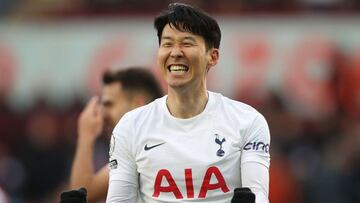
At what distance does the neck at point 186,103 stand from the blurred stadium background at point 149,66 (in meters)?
6.79

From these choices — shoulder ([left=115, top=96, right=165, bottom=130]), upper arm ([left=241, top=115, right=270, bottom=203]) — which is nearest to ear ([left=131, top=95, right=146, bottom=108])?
shoulder ([left=115, top=96, right=165, bottom=130])

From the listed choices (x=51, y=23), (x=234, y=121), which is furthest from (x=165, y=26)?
(x=51, y=23)

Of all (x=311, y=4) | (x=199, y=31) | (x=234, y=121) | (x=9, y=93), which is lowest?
(x=234, y=121)

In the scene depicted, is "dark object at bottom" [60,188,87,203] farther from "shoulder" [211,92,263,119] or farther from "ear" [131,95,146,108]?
"ear" [131,95,146,108]

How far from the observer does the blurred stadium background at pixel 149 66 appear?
1418 cm

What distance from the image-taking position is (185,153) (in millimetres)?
5871

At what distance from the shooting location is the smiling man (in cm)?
583

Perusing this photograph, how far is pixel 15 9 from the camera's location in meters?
18.1

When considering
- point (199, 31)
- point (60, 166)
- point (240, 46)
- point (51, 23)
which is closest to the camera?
point (199, 31)

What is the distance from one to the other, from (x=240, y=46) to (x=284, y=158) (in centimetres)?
405

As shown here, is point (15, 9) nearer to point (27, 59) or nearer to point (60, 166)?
point (27, 59)

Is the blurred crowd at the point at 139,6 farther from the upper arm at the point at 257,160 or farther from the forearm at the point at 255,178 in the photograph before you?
the forearm at the point at 255,178

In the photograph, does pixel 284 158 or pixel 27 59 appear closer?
pixel 284 158

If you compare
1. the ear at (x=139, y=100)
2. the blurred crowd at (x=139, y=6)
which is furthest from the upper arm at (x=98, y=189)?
the blurred crowd at (x=139, y=6)
